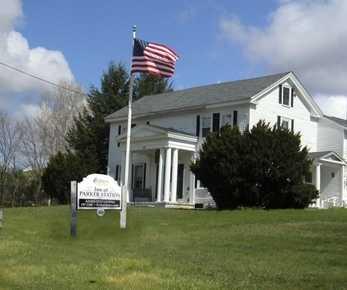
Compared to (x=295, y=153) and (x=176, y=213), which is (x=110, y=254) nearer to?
(x=176, y=213)

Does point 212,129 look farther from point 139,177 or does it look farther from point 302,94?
point 139,177

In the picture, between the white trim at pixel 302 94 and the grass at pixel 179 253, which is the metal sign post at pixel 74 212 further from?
the white trim at pixel 302 94

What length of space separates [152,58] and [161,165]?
51.3 feet

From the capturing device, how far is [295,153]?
3055cm

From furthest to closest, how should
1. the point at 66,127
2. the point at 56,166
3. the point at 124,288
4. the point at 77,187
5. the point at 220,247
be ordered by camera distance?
the point at 66,127
the point at 56,166
the point at 77,187
the point at 220,247
the point at 124,288

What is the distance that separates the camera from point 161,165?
38.7m

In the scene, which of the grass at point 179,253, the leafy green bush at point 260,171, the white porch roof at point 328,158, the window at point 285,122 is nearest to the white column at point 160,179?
the window at point 285,122

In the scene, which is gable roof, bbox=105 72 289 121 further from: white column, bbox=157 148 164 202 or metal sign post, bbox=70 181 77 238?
metal sign post, bbox=70 181 77 238

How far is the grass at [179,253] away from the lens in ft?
34.9

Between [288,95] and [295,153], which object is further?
[288,95]

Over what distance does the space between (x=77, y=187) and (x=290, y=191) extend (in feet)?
42.1

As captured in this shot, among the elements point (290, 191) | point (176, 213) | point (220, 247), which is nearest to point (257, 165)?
point (290, 191)

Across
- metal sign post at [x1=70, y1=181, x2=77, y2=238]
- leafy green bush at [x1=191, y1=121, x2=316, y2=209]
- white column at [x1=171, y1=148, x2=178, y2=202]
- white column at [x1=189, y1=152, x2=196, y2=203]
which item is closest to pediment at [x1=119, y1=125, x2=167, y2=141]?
white column at [x1=171, y1=148, x2=178, y2=202]

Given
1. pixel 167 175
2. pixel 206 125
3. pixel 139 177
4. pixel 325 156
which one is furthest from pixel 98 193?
pixel 139 177
